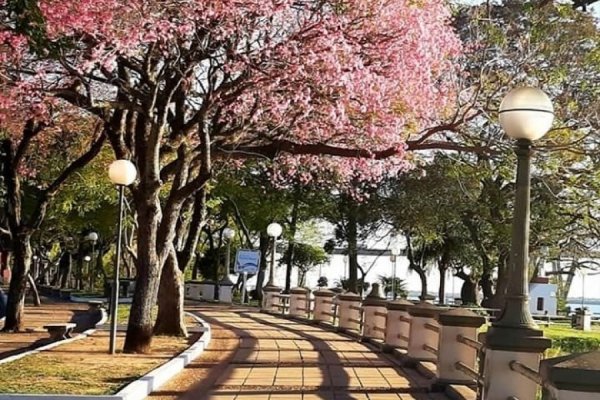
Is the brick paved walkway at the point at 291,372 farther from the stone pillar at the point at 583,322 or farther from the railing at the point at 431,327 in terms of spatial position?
the stone pillar at the point at 583,322

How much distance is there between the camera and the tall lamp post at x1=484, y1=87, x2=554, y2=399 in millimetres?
8023

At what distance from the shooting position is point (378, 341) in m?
17.6

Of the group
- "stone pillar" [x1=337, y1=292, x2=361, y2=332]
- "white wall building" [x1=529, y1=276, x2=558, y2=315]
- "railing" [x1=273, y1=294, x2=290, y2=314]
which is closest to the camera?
"stone pillar" [x1=337, y1=292, x2=361, y2=332]

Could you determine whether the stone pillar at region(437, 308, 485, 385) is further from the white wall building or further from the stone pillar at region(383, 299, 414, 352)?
the white wall building

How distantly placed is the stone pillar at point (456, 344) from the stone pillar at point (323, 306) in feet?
42.4

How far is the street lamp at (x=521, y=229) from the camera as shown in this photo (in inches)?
317

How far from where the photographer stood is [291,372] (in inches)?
505

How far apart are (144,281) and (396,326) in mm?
4295

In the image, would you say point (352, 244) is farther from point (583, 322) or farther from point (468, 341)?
point (468, 341)

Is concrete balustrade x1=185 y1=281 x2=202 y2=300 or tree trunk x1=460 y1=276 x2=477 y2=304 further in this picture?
tree trunk x1=460 y1=276 x2=477 y2=304

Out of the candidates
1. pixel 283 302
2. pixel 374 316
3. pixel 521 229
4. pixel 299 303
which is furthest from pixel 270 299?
pixel 521 229

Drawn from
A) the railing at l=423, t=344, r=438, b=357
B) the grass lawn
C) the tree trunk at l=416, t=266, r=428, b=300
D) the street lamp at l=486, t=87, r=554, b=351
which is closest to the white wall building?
the tree trunk at l=416, t=266, r=428, b=300

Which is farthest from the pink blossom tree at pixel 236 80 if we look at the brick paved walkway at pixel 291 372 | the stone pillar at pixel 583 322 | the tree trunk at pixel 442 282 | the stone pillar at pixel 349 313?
the tree trunk at pixel 442 282

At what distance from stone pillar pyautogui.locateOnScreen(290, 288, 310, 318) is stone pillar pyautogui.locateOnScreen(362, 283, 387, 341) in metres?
8.40
